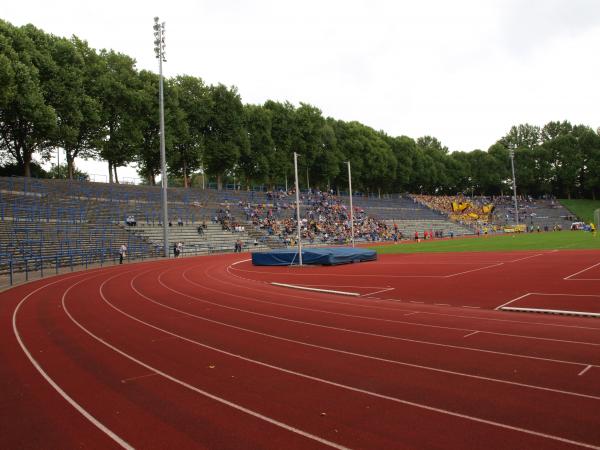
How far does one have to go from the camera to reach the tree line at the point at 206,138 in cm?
3775

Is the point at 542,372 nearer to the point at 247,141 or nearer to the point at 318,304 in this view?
the point at 318,304

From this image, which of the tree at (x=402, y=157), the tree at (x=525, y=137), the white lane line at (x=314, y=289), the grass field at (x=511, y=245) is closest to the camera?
the white lane line at (x=314, y=289)

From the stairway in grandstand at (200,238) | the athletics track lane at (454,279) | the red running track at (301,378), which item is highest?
the stairway in grandstand at (200,238)

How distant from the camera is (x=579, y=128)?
108 meters

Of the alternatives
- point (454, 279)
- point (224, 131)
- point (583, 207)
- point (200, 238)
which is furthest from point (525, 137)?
point (454, 279)

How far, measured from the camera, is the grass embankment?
84.9 meters

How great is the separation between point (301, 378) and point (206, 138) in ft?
173

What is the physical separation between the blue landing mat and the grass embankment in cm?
7383

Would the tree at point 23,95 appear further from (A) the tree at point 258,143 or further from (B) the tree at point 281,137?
(B) the tree at point 281,137

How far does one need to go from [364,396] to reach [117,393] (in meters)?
3.47

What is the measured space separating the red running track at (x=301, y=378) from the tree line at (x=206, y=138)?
3135cm

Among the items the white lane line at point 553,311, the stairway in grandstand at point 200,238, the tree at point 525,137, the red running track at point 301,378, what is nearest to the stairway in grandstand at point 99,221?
the stairway in grandstand at point 200,238

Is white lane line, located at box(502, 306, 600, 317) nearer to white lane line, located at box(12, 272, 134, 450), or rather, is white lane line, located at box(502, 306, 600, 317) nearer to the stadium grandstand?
white lane line, located at box(12, 272, 134, 450)

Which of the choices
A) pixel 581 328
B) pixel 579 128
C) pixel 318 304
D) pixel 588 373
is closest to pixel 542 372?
pixel 588 373
